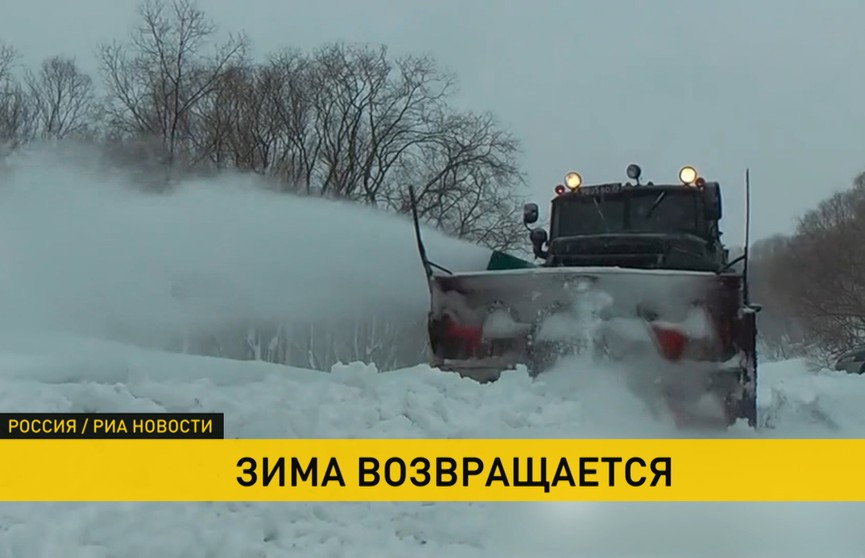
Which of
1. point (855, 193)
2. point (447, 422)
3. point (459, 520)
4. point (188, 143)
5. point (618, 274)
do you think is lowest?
point (459, 520)

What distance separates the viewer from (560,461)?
473 cm

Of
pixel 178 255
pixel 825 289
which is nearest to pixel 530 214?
pixel 178 255

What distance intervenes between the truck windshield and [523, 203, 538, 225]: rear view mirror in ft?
1.28

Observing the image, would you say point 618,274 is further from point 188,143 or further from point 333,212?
point 188,143

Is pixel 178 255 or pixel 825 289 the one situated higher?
pixel 825 289

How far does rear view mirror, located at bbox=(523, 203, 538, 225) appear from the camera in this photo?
27.6 ft

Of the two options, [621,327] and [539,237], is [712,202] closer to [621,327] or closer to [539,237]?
[539,237]

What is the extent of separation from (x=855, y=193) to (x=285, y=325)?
47412mm

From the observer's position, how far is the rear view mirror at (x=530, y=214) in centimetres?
840

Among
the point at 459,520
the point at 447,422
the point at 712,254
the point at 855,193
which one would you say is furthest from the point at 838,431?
the point at 855,193

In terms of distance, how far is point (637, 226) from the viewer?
25.2 ft
